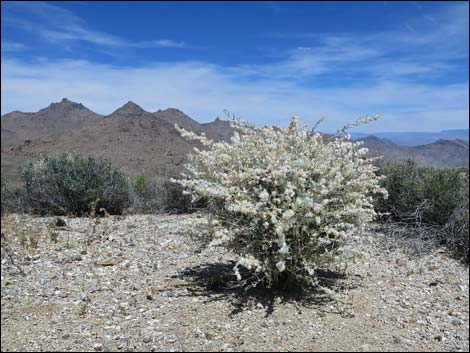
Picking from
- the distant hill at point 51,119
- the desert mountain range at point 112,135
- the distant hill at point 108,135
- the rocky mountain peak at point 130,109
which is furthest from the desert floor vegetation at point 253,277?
the rocky mountain peak at point 130,109

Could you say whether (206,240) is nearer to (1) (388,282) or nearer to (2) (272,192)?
(2) (272,192)

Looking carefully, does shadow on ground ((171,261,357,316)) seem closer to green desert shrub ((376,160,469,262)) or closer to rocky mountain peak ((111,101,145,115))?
green desert shrub ((376,160,469,262))

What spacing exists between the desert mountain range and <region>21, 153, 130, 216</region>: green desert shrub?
1.66m

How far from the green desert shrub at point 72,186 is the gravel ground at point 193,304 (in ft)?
7.70

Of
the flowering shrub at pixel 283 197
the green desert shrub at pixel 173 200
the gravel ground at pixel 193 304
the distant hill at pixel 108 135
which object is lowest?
the gravel ground at pixel 193 304

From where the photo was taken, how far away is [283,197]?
4652 mm

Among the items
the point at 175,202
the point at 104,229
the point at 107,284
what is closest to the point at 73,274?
the point at 107,284

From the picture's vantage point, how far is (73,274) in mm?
5434

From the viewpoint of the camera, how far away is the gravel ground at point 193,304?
4035 mm

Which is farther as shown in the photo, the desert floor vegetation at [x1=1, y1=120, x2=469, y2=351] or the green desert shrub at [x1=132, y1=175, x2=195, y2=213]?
the green desert shrub at [x1=132, y1=175, x2=195, y2=213]

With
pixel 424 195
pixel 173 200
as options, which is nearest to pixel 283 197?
pixel 424 195

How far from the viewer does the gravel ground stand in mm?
4035

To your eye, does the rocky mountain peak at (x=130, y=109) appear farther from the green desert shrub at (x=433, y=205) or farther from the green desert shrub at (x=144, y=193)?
the green desert shrub at (x=433, y=205)

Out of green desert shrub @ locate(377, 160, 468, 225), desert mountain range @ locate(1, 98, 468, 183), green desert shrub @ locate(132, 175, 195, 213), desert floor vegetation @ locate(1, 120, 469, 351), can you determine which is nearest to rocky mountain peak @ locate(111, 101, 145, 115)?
desert mountain range @ locate(1, 98, 468, 183)
